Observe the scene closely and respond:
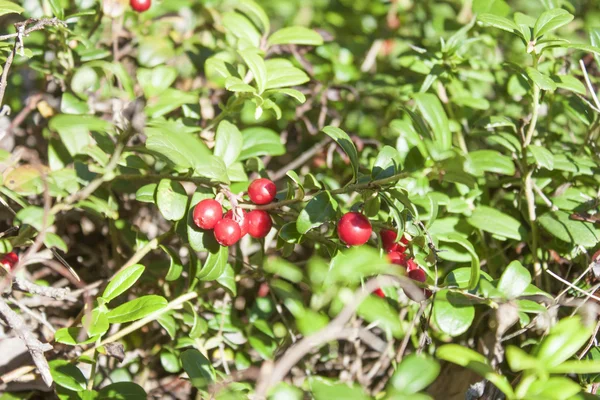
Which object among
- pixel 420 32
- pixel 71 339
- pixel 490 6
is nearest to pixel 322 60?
pixel 420 32

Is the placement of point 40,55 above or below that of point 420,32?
above

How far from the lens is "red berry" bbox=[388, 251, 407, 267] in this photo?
1752 millimetres

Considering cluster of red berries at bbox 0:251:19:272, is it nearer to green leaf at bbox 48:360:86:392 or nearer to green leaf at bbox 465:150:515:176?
green leaf at bbox 48:360:86:392

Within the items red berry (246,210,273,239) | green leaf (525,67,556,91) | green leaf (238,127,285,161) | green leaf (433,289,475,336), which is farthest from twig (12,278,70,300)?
green leaf (525,67,556,91)

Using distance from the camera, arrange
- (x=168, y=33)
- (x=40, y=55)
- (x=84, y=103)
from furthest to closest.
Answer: (x=168, y=33), (x=40, y=55), (x=84, y=103)

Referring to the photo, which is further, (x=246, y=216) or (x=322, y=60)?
(x=322, y=60)

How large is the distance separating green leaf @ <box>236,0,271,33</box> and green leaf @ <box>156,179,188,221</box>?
83cm

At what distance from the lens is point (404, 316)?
2.35 metres

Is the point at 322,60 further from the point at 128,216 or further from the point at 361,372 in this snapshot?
the point at 361,372

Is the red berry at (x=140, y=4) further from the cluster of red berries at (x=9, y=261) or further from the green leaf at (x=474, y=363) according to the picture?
the green leaf at (x=474, y=363)

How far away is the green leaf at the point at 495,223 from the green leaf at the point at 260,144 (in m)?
0.69

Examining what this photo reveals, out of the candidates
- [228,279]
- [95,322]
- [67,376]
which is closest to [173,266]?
[228,279]

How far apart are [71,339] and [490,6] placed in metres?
1.75

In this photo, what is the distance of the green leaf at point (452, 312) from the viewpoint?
1.69 meters
